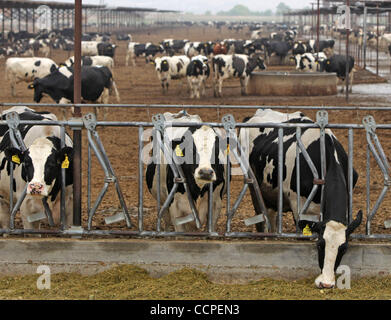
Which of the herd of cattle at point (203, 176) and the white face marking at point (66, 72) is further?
the white face marking at point (66, 72)

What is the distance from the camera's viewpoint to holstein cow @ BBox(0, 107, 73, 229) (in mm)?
7473

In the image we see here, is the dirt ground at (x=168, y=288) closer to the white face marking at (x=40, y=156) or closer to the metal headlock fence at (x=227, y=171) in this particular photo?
the metal headlock fence at (x=227, y=171)

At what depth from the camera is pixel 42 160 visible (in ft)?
24.8

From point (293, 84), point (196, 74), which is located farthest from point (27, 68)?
point (293, 84)

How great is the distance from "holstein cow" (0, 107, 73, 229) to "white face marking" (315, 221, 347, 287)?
8.91 ft

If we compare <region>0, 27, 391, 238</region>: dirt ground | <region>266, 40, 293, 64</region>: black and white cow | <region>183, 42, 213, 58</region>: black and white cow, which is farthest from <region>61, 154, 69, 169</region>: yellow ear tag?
<region>266, 40, 293, 64</region>: black and white cow

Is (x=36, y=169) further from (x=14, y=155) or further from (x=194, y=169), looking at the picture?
(x=194, y=169)

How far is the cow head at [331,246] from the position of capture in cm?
655

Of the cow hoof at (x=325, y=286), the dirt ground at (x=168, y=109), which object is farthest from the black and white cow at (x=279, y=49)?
the cow hoof at (x=325, y=286)

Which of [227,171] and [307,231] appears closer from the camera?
[307,231]

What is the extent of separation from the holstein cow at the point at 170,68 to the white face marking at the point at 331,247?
66.5ft

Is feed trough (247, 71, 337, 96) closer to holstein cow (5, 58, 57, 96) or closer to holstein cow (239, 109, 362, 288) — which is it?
holstein cow (5, 58, 57, 96)

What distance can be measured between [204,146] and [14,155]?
1893 mm
